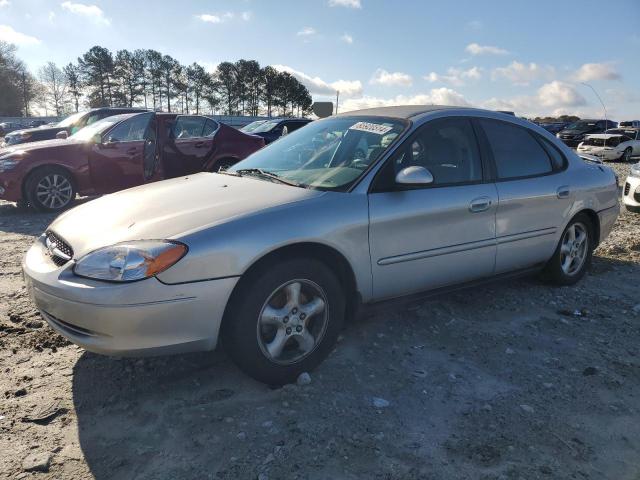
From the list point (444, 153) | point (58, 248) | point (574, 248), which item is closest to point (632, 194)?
point (574, 248)

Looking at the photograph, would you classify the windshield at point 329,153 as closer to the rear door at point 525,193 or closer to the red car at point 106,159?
the rear door at point 525,193

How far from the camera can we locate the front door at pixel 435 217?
3123 millimetres

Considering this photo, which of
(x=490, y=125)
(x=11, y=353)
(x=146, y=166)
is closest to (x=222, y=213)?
(x=11, y=353)

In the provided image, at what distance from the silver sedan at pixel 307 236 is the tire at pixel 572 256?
4 cm

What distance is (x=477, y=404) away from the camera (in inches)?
107

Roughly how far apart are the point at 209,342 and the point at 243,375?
0.49 m

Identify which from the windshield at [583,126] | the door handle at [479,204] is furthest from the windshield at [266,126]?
the windshield at [583,126]

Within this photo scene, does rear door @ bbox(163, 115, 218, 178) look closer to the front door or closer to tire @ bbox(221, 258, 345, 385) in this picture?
the front door

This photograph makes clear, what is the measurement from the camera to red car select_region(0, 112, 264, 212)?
7438 mm

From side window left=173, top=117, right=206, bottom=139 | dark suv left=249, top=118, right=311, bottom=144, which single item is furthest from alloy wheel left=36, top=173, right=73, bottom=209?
dark suv left=249, top=118, right=311, bottom=144

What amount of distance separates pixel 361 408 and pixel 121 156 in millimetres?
6581

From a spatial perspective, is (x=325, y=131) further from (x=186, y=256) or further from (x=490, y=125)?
(x=186, y=256)

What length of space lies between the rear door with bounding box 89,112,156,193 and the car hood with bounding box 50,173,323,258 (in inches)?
183

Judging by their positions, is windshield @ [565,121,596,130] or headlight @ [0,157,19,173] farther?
windshield @ [565,121,596,130]
